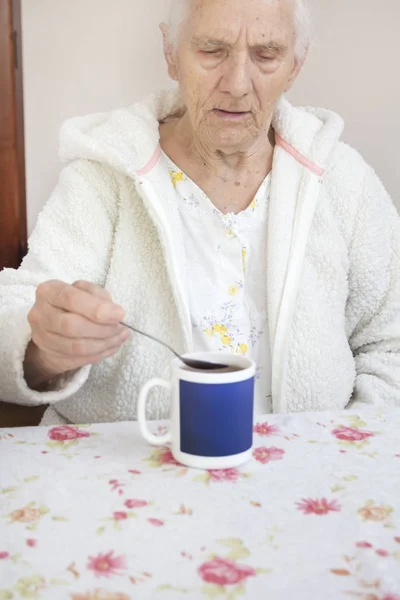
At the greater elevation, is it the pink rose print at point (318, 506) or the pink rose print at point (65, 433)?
the pink rose print at point (65, 433)

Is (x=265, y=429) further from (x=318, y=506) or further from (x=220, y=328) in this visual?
(x=220, y=328)

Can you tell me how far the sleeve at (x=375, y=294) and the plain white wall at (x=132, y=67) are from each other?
0.98 ft

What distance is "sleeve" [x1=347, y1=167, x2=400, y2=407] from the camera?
1350 mm

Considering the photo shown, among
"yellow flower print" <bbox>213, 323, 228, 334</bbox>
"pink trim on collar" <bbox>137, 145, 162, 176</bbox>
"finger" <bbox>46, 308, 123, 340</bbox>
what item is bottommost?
"yellow flower print" <bbox>213, 323, 228, 334</bbox>

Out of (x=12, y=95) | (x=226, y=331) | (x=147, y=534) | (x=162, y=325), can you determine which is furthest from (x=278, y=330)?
(x=12, y=95)

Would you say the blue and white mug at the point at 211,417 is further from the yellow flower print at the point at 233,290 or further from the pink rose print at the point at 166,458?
the yellow flower print at the point at 233,290

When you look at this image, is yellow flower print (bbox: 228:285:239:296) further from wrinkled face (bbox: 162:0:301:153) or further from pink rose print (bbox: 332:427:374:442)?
pink rose print (bbox: 332:427:374:442)

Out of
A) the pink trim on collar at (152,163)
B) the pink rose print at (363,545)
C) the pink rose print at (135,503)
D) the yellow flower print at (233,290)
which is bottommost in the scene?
the pink rose print at (363,545)

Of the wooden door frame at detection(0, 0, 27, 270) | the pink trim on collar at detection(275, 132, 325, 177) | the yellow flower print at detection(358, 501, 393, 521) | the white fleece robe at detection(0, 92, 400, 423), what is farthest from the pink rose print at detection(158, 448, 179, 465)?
the wooden door frame at detection(0, 0, 27, 270)

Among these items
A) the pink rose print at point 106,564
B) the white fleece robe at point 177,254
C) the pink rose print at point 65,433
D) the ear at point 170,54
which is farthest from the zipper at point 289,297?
the pink rose print at point 106,564

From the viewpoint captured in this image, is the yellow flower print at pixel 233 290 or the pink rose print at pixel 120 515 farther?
A: the yellow flower print at pixel 233 290

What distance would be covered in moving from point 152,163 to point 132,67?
17.0 inches

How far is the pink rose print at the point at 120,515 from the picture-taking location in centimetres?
71

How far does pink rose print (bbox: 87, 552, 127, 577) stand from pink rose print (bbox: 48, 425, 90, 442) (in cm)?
28
